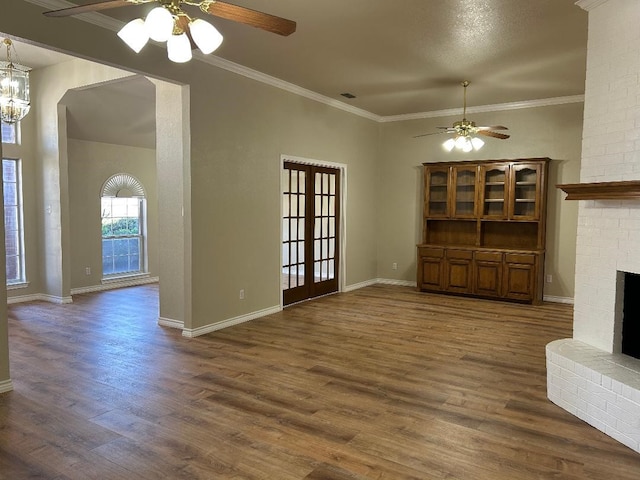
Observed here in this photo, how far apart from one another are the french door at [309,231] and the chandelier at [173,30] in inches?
149

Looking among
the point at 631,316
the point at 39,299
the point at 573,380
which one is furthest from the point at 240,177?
the point at 631,316

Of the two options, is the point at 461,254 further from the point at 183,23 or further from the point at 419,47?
the point at 183,23

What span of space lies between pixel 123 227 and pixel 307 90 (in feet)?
14.1

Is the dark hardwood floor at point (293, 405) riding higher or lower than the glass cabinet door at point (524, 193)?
lower

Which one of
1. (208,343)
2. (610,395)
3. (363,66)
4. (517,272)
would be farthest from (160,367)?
(517,272)

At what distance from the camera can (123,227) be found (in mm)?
8359

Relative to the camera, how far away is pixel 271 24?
7.78 ft

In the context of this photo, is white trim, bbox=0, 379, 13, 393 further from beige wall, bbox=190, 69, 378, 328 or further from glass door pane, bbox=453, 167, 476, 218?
glass door pane, bbox=453, 167, 476, 218

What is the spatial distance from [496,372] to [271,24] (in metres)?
3.29

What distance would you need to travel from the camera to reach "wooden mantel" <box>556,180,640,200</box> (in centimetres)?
295

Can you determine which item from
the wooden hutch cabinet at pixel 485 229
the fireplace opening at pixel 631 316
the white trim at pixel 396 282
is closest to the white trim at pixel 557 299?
the wooden hutch cabinet at pixel 485 229

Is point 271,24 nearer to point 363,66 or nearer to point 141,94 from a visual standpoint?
point 363,66

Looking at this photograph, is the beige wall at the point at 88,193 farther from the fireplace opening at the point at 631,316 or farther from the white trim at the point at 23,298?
the fireplace opening at the point at 631,316

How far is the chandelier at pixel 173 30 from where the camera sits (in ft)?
7.40
